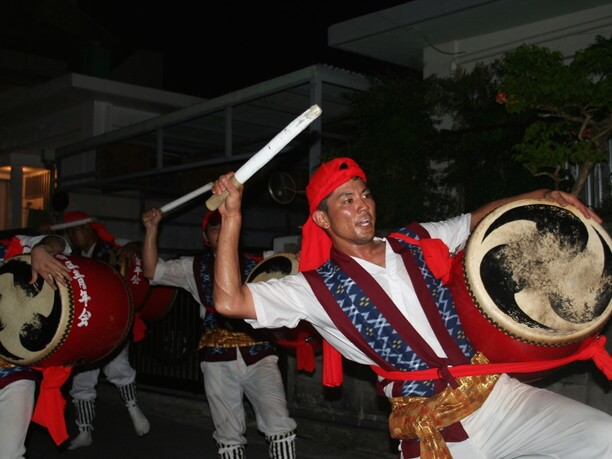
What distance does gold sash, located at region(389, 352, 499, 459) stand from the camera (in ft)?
8.75

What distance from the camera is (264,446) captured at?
6258 mm

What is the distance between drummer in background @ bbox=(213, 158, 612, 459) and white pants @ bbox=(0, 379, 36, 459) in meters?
1.92

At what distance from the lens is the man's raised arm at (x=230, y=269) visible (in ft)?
8.84

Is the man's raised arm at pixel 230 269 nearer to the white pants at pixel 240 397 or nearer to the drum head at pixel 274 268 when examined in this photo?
the drum head at pixel 274 268

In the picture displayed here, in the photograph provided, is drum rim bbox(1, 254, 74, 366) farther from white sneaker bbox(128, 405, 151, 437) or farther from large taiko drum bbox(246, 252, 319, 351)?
white sneaker bbox(128, 405, 151, 437)

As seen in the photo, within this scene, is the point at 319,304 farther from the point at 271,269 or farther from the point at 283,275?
the point at 271,269

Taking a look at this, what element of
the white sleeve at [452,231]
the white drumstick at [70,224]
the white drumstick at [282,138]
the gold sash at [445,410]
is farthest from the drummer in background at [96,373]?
the white drumstick at [282,138]

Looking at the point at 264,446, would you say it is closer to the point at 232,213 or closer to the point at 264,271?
the point at 264,271

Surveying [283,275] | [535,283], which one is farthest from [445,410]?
[283,275]

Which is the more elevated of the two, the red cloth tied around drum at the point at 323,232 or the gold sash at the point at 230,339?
the red cloth tied around drum at the point at 323,232

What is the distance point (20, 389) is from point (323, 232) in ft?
7.01

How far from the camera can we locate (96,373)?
255 inches

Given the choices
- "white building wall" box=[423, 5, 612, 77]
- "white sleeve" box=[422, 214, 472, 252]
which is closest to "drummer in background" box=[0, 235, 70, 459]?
"white sleeve" box=[422, 214, 472, 252]

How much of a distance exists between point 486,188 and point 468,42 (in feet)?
8.09
